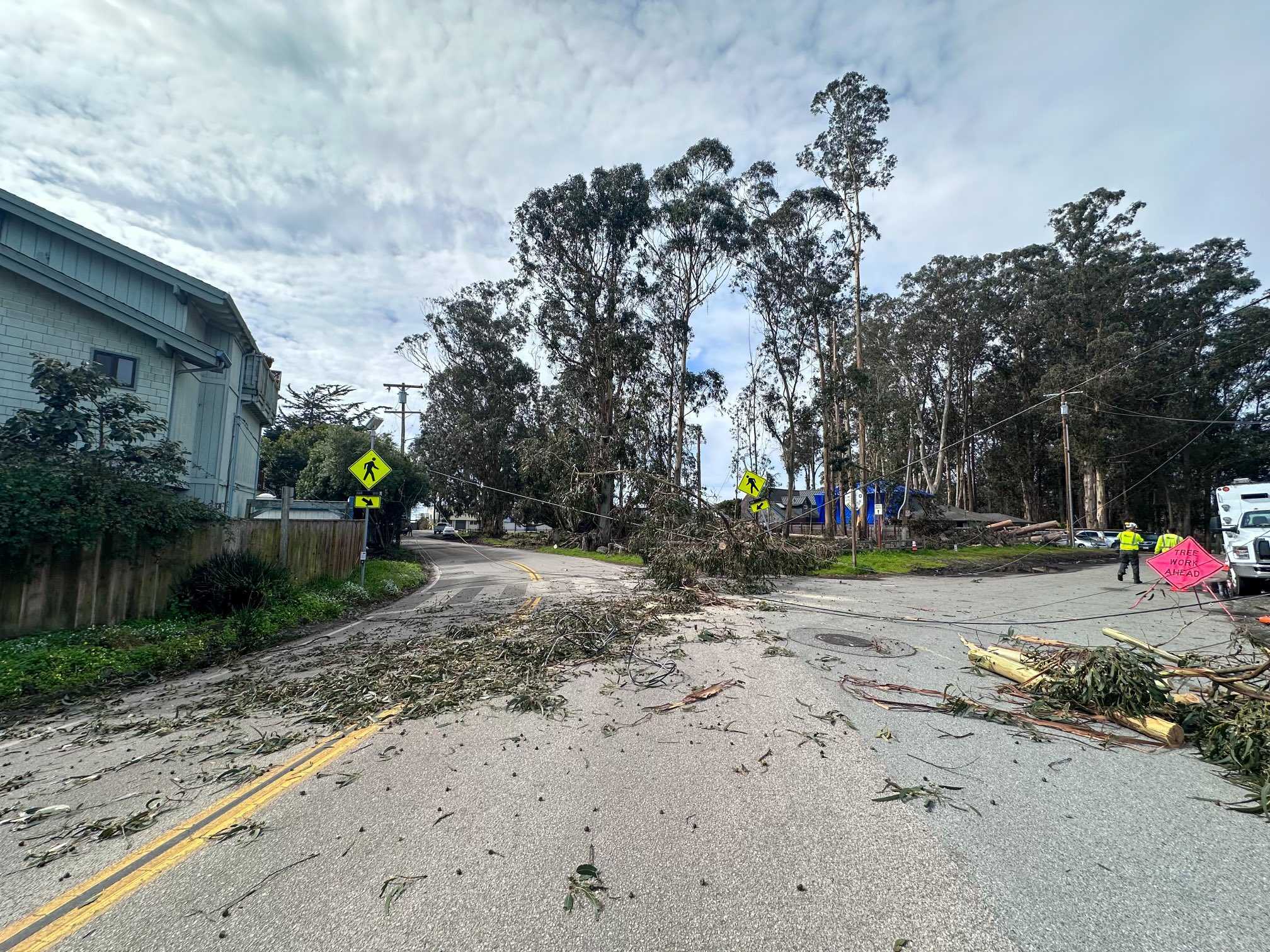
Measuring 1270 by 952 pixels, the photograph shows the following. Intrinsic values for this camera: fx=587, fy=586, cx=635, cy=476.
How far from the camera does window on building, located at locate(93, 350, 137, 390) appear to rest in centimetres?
1238

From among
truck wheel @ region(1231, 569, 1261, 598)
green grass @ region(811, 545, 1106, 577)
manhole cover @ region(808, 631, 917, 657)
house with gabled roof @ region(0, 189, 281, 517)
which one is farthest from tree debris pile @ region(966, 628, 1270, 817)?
green grass @ region(811, 545, 1106, 577)

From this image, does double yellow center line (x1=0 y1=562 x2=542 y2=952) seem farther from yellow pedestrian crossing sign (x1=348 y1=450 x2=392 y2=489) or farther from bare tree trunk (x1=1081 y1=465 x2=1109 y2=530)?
bare tree trunk (x1=1081 y1=465 x2=1109 y2=530)

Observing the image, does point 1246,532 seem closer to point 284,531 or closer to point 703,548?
point 703,548

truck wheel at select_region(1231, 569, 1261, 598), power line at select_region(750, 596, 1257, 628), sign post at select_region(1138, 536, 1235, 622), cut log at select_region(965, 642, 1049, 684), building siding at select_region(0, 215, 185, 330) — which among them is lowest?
power line at select_region(750, 596, 1257, 628)

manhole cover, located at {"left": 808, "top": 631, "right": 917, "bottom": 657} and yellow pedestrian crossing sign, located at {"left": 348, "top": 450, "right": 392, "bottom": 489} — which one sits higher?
yellow pedestrian crossing sign, located at {"left": 348, "top": 450, "right": 392, "bottom": 489}

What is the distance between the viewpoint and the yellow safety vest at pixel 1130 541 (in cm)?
1705

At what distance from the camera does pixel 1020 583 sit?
18.0 meters

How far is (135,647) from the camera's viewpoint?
7.61 metres

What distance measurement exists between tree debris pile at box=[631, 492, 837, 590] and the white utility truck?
31.9 feet

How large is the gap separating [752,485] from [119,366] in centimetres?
1610

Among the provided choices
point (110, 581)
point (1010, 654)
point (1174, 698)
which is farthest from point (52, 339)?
point (1174, 698)

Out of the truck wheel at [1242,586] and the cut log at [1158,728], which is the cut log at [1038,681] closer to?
the cut log at [1158,728]

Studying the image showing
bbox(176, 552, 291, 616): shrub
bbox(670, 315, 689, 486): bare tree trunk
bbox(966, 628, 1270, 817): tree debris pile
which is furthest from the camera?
bbox(670, 315, 689, 486): bare tree trunk

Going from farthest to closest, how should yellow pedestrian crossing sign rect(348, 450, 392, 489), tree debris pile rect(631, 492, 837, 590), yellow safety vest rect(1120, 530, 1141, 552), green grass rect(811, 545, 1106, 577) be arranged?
1. green grass rect(811, 545, 1106, 577)
2. yellow safety vest rect(1120, 530, 1141, 552)
3. tree debris pile rect(631, 492, 837, 590)
4. yellow pedestrian crossing sign rect(348, 450, 392, 489)
